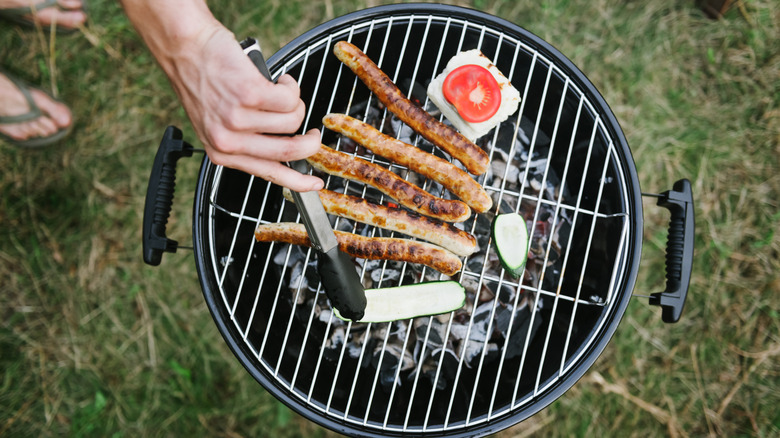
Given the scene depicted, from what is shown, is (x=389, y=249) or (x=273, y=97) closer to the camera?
(x=273, y=97)

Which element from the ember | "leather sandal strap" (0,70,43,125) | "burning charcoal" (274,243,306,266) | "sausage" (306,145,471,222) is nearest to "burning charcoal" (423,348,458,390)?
the ember

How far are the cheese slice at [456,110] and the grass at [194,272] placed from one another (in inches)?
63.4

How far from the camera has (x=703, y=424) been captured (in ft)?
11.9

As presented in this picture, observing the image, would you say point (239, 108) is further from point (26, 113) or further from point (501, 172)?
point (26, 113)

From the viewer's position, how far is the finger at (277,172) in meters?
1.85

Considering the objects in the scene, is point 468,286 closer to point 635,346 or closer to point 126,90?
point 635,346

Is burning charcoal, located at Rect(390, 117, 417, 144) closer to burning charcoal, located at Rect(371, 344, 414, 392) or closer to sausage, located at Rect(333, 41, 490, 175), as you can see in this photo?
sausage, located at Rect(333, 41, 490, 175)

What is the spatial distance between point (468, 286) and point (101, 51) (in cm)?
366

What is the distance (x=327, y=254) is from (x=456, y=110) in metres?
1.17

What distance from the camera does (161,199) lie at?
2561 millimetres

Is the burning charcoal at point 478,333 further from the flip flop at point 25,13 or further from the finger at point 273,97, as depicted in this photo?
the flip flop at point 25,13

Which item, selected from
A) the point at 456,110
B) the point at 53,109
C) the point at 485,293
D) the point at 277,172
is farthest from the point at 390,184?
the point at 53,109

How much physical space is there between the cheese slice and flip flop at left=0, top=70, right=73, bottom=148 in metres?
3.18

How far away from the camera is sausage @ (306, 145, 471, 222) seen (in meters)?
2.57
